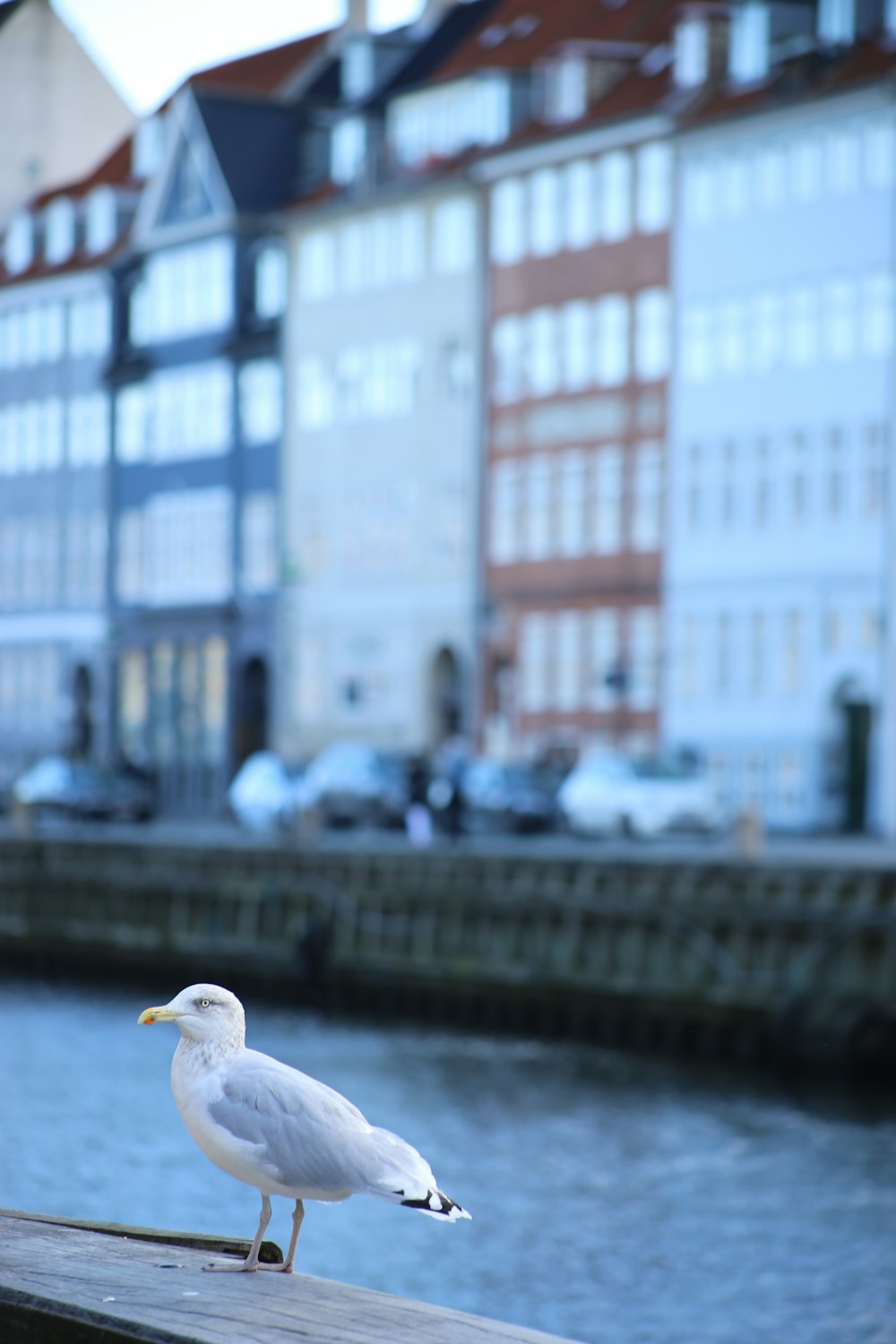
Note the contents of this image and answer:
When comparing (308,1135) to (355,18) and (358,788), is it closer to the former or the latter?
(358,788)

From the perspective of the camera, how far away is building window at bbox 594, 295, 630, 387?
59750 mm

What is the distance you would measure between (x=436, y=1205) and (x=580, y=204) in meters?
57.5

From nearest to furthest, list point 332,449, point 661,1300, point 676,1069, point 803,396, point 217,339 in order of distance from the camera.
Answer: point 661,1300 → point 676,1069 → point 803,396 → point 332,449 → point 217,339

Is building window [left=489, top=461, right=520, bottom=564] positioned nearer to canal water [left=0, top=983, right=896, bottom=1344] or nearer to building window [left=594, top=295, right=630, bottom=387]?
building window [left=594, top=295, right=630, bottom=387]

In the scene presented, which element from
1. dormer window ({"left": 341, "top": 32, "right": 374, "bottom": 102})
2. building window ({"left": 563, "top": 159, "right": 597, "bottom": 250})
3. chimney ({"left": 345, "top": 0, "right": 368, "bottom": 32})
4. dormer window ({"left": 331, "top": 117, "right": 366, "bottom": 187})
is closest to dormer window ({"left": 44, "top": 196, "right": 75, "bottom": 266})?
chimney ({"left": 345, "top": 0, "right": 368, "bottom": 32})

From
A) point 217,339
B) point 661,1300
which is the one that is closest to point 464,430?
point 217,339

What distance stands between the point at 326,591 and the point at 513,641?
8.66 meters

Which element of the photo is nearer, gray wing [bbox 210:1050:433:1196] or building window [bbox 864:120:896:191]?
gray wing [bbox 210:1050:433:1196]

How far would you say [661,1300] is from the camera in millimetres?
18312

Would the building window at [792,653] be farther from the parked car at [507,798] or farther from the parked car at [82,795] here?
the parked car at [82,795]

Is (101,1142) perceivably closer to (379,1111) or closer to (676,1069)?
(379,1111)

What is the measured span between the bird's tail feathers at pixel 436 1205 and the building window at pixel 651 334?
5451cm

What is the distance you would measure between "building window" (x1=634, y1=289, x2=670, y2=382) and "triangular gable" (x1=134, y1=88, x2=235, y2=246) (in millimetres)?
16444

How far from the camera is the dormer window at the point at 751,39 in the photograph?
183 feet
